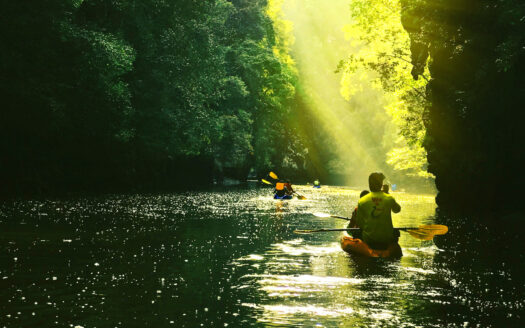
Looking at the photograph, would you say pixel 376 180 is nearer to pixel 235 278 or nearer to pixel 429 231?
pixel 429 231

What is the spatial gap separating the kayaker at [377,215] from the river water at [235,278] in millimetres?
514

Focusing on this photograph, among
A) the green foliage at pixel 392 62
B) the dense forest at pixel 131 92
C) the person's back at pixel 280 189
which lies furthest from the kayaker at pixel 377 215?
the green foliage at pixel 392 62

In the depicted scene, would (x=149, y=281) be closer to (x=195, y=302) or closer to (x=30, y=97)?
(x=195, y=302)

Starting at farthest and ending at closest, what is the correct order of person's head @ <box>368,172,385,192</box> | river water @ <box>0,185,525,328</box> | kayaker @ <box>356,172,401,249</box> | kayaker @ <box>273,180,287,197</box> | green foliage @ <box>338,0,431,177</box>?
green foliage @ <box>338,0,431,177</box>
kayaker @ <box>273,180,287,197</box>
kayaker @ <box>356,172,401,249</box>
person's head @ <box>368,172,385,192</box>
river water @ <box>0,185,525,328</box>

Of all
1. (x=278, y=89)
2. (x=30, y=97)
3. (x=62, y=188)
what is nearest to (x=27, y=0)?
(x=30, y=97)

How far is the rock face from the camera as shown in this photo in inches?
957

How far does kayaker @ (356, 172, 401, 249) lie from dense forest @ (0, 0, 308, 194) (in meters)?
20.6

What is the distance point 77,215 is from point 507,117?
16.9m

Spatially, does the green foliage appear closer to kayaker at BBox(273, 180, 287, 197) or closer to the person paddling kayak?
the person paddling kayak

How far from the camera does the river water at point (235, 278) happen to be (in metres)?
8.66

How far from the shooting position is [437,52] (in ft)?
98.2

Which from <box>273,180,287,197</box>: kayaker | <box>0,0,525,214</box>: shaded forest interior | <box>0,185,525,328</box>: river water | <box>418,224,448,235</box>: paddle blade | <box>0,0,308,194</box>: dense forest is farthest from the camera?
<box>273,180,287,197</box>: kayaker

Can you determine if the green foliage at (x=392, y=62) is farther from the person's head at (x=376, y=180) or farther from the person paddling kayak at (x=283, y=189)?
the person's head at (x=376, y=180)

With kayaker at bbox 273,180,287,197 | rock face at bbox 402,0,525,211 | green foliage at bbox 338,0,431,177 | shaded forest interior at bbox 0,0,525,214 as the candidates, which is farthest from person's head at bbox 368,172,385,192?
green foliage at bbox 338,0,431,177
